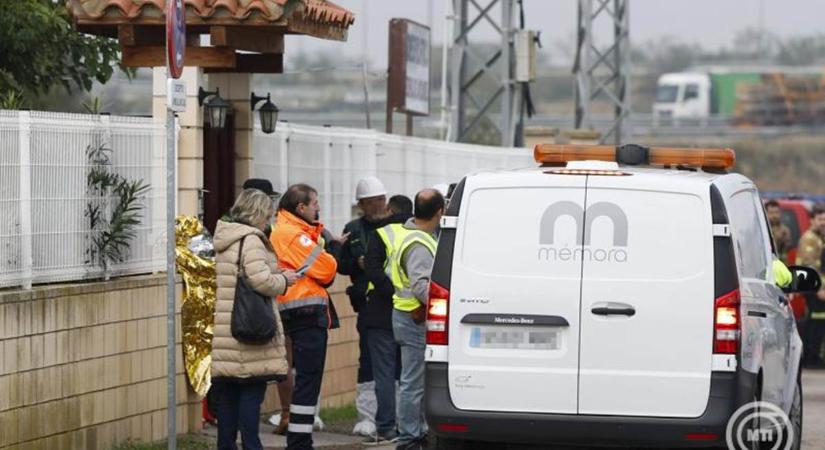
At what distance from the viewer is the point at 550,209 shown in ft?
32.0

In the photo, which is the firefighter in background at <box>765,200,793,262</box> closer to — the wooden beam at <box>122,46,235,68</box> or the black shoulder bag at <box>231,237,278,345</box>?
the wooden beam at <box>122,46,235,68</box>

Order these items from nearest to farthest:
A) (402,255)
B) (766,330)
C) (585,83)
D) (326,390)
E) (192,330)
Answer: (766,330) → (402,255) → (192,330) → (326,390) → (585,83)

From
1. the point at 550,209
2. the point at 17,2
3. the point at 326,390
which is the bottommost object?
the point at 326,390

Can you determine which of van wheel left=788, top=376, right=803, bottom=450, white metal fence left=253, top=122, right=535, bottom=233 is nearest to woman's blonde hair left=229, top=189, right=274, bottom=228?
van wheel left=788, top=376, right=803, bottom=450

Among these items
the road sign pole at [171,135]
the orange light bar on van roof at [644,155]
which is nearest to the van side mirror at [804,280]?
the orange light bar on van roof at [644,155]

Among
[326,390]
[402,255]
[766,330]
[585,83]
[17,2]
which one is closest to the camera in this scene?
[766,330]

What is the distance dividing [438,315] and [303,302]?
7.00ft

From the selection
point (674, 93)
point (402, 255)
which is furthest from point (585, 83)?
point (674, 93)

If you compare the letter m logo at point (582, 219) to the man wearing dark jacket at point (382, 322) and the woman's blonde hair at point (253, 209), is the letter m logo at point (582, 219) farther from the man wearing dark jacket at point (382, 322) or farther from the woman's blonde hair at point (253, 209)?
the man wearing dark jacket at point (382, 322)

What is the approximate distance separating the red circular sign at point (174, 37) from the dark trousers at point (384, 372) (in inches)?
144

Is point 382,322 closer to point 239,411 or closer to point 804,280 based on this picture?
point 239,411

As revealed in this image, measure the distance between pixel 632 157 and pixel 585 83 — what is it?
657 inches

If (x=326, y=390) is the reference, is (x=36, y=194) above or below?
above

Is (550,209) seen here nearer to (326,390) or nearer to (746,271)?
(746,271)
